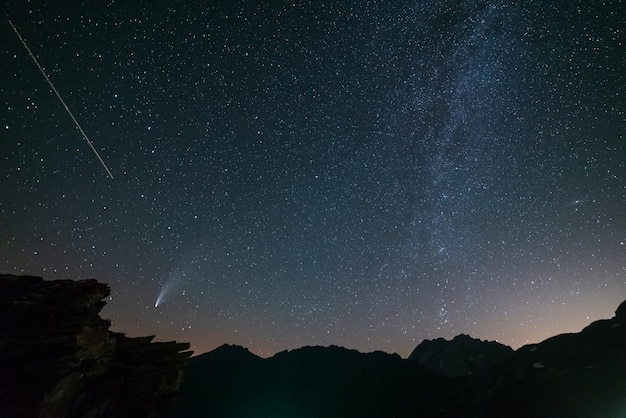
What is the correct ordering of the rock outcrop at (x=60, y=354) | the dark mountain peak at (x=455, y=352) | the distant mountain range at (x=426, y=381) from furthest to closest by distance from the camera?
1. the dark mountain peak at (x=455, y=352)
2. the distant mountain range at (x=426, y=381)
3. the rock outcrop at (x=60, y=354)

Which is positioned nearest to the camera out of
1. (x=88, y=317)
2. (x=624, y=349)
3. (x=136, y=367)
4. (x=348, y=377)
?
(x=88, y=317)

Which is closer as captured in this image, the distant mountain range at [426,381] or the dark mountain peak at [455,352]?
the distant mountain range at [426,381]

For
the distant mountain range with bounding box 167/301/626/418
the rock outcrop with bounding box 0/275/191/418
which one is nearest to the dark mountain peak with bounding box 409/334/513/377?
the distant mountain range with bounding box 167/301/626/418

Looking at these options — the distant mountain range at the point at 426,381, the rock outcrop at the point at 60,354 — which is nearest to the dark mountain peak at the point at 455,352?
the distant mountain range at the point at 426,381

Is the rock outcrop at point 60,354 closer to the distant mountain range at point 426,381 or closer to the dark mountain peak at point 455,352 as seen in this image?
the distant mountain range at point 426,381

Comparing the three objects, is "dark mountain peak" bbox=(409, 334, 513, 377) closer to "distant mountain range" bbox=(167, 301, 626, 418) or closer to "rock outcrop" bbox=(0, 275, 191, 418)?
"distant mountain range" bbox=(167, 301, 626, 418)

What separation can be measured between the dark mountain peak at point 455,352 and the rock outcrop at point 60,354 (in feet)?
476

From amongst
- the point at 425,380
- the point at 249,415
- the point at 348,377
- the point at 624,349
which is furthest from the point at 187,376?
the point at 624,349

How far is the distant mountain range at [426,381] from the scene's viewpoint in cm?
6372

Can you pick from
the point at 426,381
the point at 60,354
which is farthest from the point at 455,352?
the point at 60,354

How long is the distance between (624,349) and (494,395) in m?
26.4

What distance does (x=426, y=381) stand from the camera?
107875 mm

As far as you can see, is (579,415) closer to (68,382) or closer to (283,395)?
(68,382)

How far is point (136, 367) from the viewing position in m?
34.0
